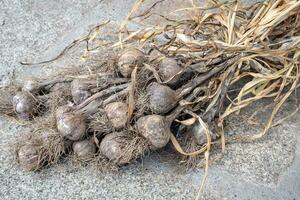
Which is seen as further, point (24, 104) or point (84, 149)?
point (24, 104)

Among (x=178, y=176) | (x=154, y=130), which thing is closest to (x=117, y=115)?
(x=154, y=130)

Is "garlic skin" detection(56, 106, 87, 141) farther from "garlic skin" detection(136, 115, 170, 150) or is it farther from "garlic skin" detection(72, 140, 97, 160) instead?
"garlic skin" detection(136, 115, 170, 150)

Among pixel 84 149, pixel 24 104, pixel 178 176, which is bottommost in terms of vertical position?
pixel 178 176

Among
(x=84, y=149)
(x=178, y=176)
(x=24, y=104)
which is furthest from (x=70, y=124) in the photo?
(x=178, y=176)

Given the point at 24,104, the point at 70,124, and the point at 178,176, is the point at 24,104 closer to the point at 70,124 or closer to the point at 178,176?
the point at 70,124

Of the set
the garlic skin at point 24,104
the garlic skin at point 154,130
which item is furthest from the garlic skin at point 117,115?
the garlic skin at point 24,104

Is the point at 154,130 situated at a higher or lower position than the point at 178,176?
higher

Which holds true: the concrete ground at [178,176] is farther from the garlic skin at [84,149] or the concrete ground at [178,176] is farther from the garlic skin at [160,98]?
the garlic skin at [160,98]

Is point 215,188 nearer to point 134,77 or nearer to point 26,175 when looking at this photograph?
point 134,77

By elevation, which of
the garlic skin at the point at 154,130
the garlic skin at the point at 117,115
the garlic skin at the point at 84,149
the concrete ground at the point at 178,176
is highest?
the garlic skin at the point at 117,115

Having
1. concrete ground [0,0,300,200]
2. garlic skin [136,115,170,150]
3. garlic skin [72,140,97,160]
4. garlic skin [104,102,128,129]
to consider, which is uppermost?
garlic skin [104,102,128,129]

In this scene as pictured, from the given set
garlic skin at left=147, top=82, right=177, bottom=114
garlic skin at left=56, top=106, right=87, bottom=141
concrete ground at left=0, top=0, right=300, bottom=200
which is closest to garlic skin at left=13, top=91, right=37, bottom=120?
concrete ground at left=0, top=0, right=300, bottom=200
